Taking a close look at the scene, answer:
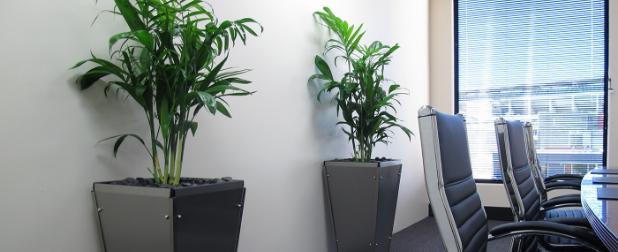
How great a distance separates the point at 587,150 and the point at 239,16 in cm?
349

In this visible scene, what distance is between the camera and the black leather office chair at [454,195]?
3.81 ft

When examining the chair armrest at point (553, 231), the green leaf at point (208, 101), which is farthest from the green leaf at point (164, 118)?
the chair armrest at point (553, 231)

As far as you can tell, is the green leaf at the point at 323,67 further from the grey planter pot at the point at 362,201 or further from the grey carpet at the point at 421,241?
the grey carpet at the point at 421,241

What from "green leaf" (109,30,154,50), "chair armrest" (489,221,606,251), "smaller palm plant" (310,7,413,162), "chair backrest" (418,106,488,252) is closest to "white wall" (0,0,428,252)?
"smaller palm plant" (310,7,413,162)

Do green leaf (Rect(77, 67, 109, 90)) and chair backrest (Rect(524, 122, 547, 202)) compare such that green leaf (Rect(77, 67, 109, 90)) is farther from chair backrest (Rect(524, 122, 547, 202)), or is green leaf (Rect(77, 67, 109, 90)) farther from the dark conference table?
chair backrest (Rect(524, 122, 547, 202))

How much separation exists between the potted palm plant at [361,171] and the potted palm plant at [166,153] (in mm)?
1131

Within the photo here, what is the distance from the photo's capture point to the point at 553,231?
1271 millimetres

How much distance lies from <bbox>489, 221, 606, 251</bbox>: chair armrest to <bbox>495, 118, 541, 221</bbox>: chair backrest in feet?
1.94

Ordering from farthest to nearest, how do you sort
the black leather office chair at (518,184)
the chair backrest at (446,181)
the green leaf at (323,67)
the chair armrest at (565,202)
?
the green leaf at (323,67) → the chair armrest at (565,202) → the black leather office chair at (518,184) → the chair backrest at (446,181)

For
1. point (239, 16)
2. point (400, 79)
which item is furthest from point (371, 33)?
point (239, 16)

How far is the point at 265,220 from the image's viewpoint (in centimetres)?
221

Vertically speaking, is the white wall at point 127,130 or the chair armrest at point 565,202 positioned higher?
the white wall at point 127,130

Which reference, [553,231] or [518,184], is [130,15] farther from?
[518,184]

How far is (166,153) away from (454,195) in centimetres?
82
